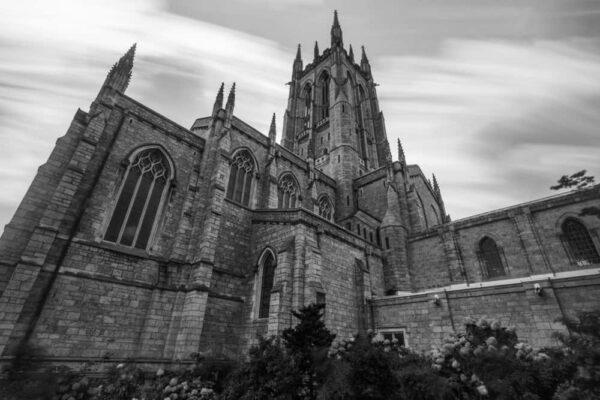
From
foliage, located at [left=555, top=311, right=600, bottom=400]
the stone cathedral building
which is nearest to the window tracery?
the stone cathedral building

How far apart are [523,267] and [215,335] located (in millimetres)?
16686

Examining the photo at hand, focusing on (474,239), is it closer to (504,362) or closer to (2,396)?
(504,362)

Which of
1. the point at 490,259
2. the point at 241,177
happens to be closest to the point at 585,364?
the point at 490,259

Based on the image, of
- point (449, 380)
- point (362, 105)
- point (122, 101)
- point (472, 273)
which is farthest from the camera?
point (362, 105)

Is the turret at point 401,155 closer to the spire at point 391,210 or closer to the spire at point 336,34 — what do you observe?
the spire at point 391,210

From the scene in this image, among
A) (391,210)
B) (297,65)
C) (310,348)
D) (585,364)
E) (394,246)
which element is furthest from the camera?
(297,65)

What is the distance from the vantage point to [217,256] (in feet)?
45.6

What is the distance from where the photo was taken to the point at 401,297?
14.4 metres

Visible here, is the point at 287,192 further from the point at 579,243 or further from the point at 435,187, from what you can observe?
the point at 435,187

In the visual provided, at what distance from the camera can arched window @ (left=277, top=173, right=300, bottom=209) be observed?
2083 centimetres

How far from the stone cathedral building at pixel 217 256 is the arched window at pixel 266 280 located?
64 millimetres

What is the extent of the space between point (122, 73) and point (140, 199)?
7.06 m

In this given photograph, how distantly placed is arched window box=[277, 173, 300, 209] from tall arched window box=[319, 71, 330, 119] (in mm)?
19804

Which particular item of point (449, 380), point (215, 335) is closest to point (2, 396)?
point (215, 335)
